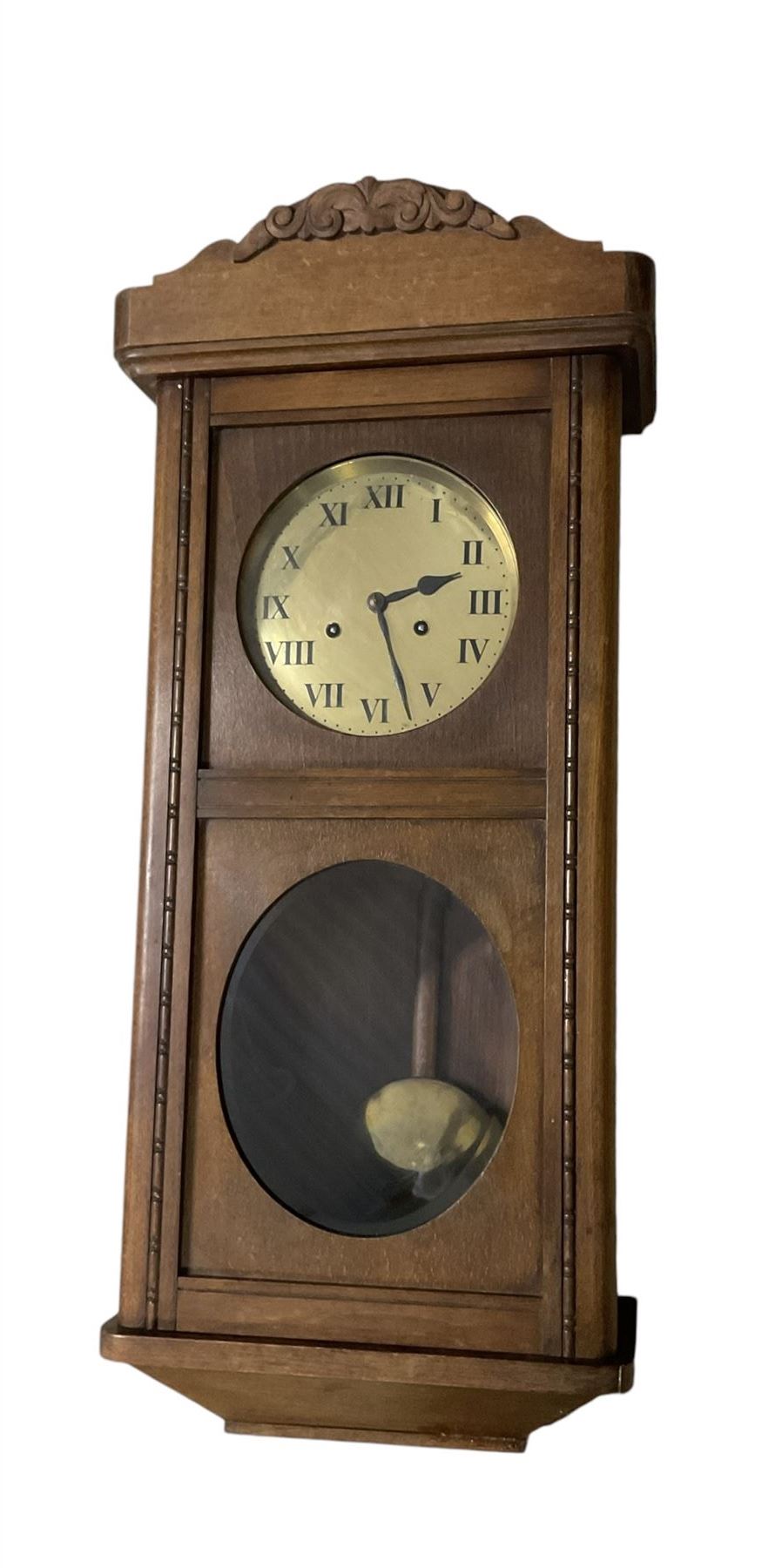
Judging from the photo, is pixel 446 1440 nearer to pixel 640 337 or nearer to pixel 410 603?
pixel 410 603

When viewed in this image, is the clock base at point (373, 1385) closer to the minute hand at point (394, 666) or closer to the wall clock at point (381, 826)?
the wall clock at point (381, 826)

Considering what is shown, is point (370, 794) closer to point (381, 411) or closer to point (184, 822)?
point (184, 822)

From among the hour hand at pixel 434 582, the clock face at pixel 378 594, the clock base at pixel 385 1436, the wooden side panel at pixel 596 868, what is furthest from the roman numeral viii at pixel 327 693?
the clock base at pixel 385 1436

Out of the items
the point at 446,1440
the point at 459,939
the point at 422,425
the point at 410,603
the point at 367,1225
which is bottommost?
the point at 446,1440

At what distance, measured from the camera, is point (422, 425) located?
58.6 inches

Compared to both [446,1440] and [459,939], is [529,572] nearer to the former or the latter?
[459,939]

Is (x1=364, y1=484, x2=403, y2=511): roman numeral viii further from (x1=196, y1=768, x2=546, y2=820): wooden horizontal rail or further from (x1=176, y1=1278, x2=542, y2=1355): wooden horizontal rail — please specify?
(x1=176, y1=1278, x2=542, y2=1355): wooden horizontal rail

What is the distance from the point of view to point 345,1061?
144cm

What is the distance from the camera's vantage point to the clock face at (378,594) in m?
1.46

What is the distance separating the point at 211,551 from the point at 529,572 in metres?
0.29

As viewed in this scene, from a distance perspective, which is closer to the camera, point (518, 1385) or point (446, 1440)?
Answer: point (518, 1385)

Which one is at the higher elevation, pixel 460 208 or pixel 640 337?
pixel 460 208

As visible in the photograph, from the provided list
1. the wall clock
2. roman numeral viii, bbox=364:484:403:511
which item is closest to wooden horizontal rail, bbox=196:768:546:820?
the wall clock

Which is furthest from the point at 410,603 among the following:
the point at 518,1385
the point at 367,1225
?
the point at 518,1385
